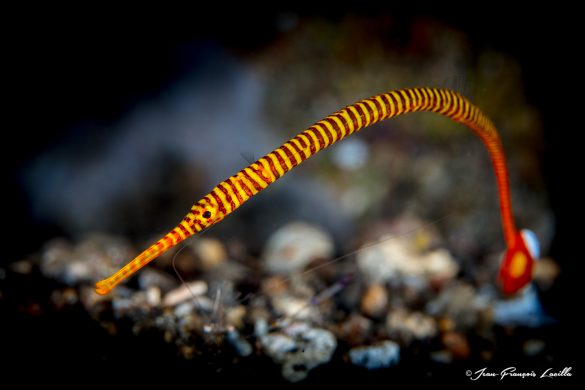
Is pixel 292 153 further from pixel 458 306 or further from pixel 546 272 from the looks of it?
pixel 546 272

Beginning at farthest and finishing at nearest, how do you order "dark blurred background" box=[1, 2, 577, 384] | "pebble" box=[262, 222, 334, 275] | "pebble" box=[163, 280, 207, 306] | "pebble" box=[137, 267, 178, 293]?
1. "dark blurred background" box=[1, 2, 577, 384]
2. "pebble" box=[262, 222, 334, 275]
3. "pebble" box=[137, 267, 178, 293]
4. "pebble" box=[163, 280, 207, 306]

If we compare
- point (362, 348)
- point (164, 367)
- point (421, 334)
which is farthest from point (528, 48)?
point (164, 367)

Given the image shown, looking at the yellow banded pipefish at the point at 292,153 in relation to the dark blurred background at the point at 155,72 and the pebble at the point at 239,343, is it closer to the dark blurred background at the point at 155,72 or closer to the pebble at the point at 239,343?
the pebble at the point at 239,343

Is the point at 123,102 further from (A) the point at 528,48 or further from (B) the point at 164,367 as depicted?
(A) the point at 528,48

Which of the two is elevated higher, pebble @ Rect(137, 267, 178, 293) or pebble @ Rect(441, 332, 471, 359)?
pebble @ Rect(137, 267, 178, 293)

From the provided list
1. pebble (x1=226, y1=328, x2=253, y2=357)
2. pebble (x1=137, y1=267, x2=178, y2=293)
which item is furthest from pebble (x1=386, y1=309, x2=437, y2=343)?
pebble (x1=137, y1=267, x2=178, y2=293)

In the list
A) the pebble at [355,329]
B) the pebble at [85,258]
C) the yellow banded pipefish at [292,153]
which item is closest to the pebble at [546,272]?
the yellow banded pipefish at [292,153]

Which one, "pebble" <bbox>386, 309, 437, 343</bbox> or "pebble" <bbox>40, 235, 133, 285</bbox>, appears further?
"pebble" <bbox>40, 235, 133, 285</bbox>

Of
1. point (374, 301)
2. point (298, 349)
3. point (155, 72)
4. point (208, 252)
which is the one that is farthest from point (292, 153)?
point (155, 72)

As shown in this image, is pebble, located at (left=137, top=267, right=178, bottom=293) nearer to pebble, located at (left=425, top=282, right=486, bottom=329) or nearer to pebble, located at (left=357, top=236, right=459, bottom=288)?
pebble, located at (left=357, top=236, right=459, bottom=288)
